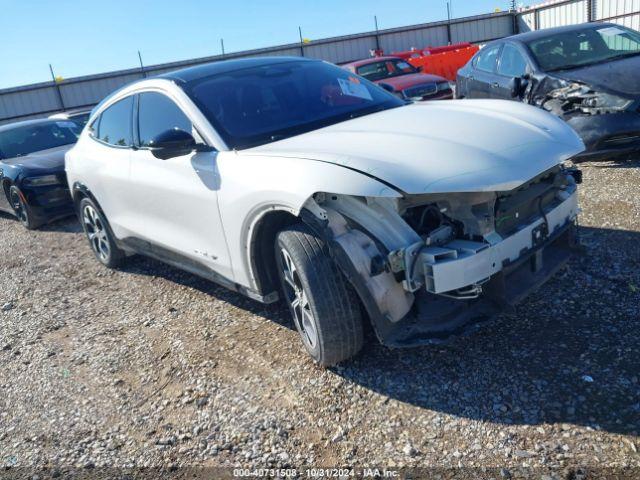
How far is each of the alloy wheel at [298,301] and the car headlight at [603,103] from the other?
4.11 m

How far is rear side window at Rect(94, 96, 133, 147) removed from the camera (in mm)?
4445

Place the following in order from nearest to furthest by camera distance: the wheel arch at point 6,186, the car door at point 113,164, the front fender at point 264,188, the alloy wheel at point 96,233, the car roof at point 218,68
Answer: the front fender at point 264,188 < the car roof at point 218,68 < the car door at point 113,164 < the alloy wheel at point 96,233 < the wheel arch at point 6,186

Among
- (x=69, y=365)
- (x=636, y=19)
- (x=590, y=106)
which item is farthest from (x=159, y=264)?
(x=636, y=19)

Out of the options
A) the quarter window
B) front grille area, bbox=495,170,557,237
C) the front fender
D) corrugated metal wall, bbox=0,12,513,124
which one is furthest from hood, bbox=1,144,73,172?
corrugated metal wall, bbox=0,12,513,124

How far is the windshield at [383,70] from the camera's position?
1225 centimetres

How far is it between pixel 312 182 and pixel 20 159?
22.5ft

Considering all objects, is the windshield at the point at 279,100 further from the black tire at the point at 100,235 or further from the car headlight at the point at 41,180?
the car headlight at the point at 41,180

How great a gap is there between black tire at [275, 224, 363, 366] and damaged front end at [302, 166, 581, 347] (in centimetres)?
12

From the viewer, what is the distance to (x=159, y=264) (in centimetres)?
555

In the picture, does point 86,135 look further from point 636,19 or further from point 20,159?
point 636,19

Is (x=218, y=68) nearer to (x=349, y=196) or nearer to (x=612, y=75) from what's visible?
(x=349, y=196)

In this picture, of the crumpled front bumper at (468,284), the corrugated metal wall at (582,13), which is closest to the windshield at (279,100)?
the crumpled front bumper at (468,284)

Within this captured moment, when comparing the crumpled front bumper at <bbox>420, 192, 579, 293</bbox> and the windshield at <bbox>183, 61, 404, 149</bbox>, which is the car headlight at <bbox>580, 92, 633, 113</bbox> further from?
the crumpled front bumper at <bbox>420, 192, 579, 293</bbox>

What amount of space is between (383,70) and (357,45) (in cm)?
1203
